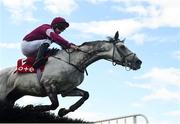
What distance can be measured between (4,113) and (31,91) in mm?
1061

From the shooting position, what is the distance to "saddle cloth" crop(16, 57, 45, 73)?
14386mm

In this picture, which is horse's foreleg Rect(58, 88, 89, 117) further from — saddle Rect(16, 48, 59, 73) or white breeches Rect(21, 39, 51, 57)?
white breeches Rect(21, 39, 51, 57)

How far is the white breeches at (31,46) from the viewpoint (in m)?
14.4

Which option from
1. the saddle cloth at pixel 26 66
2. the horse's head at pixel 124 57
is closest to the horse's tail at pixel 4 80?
the saddle cloth at pixel 26 66

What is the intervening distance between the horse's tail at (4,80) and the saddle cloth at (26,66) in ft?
2.17

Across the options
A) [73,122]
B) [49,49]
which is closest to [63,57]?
[49,49]

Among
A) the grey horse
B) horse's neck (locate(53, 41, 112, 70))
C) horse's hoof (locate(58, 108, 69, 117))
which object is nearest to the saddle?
the grey horse

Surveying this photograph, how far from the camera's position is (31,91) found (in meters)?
14.3

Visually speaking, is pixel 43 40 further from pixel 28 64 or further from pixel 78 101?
pixel 78 101

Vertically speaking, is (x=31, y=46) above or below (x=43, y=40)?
below

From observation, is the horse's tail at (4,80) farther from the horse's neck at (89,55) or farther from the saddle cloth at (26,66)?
the horse's neck at (89,55)

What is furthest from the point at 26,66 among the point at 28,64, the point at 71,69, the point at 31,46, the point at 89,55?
the point at 89,55

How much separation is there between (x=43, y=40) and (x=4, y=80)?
5.72 feet

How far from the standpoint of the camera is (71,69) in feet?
46.0
